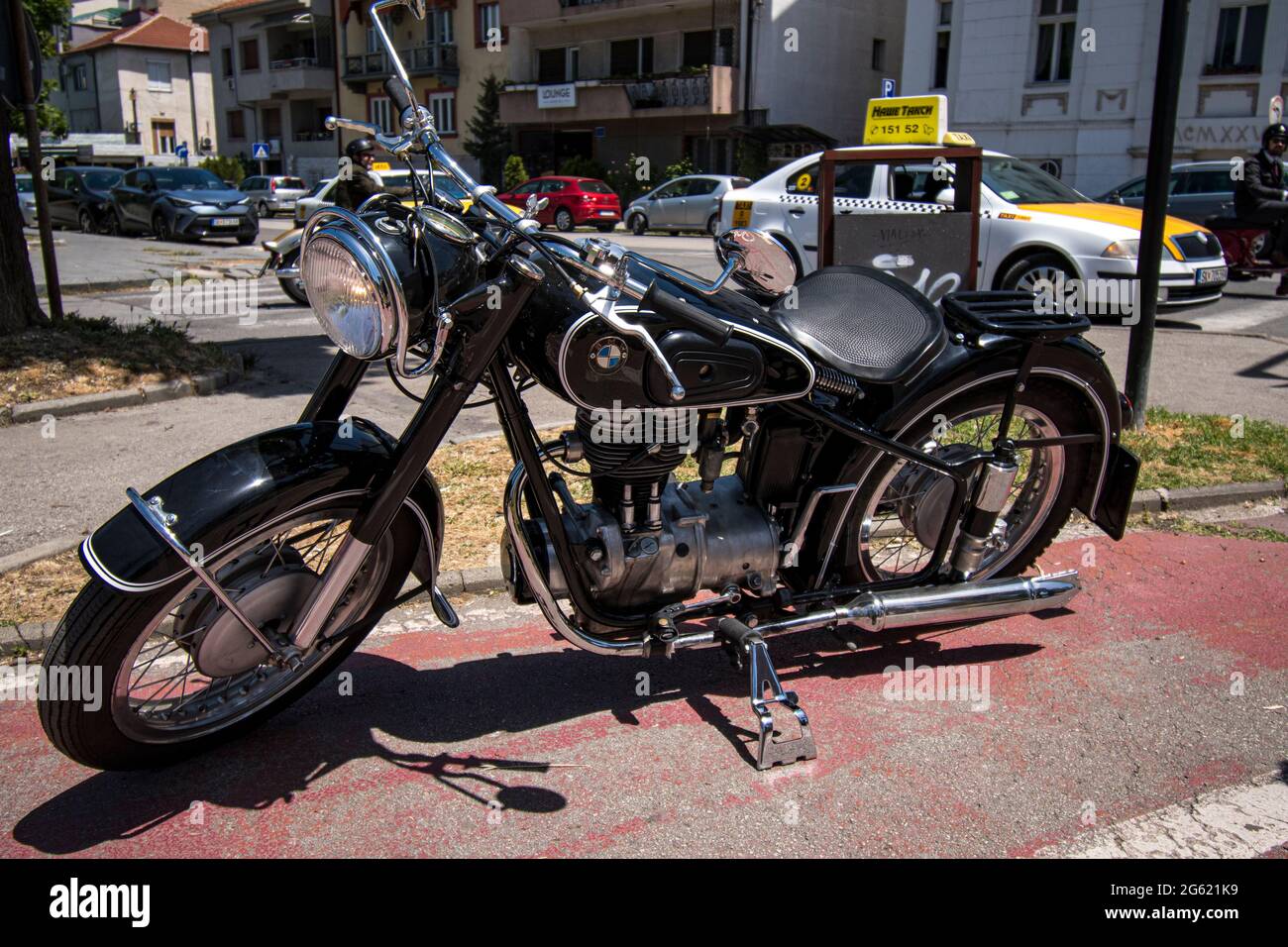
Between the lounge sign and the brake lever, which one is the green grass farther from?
the lounge sign

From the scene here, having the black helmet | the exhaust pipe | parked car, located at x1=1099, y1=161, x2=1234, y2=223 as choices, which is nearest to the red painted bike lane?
the exhaust pipe

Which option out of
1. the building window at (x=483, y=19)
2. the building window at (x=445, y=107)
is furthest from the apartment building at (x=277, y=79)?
the building window at (x=483, y=19)

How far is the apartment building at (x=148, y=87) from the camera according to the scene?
5950 cm

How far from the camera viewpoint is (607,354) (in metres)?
2.83

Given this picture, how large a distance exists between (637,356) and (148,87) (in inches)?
2688

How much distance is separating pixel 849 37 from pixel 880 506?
35.4 metres

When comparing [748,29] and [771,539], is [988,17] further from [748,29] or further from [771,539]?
[771,539]

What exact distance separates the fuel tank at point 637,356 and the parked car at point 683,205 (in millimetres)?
22291

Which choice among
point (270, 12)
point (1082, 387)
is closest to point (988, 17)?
point (1082, 387)

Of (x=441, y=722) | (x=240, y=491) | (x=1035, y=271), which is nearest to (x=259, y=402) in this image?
(x=441, y=722)

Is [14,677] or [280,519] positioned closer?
[280,519]

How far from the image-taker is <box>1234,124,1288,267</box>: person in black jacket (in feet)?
43.9

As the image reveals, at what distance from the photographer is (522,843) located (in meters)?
2.78

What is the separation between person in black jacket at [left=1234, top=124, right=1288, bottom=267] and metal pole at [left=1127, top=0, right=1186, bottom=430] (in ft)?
28.9
